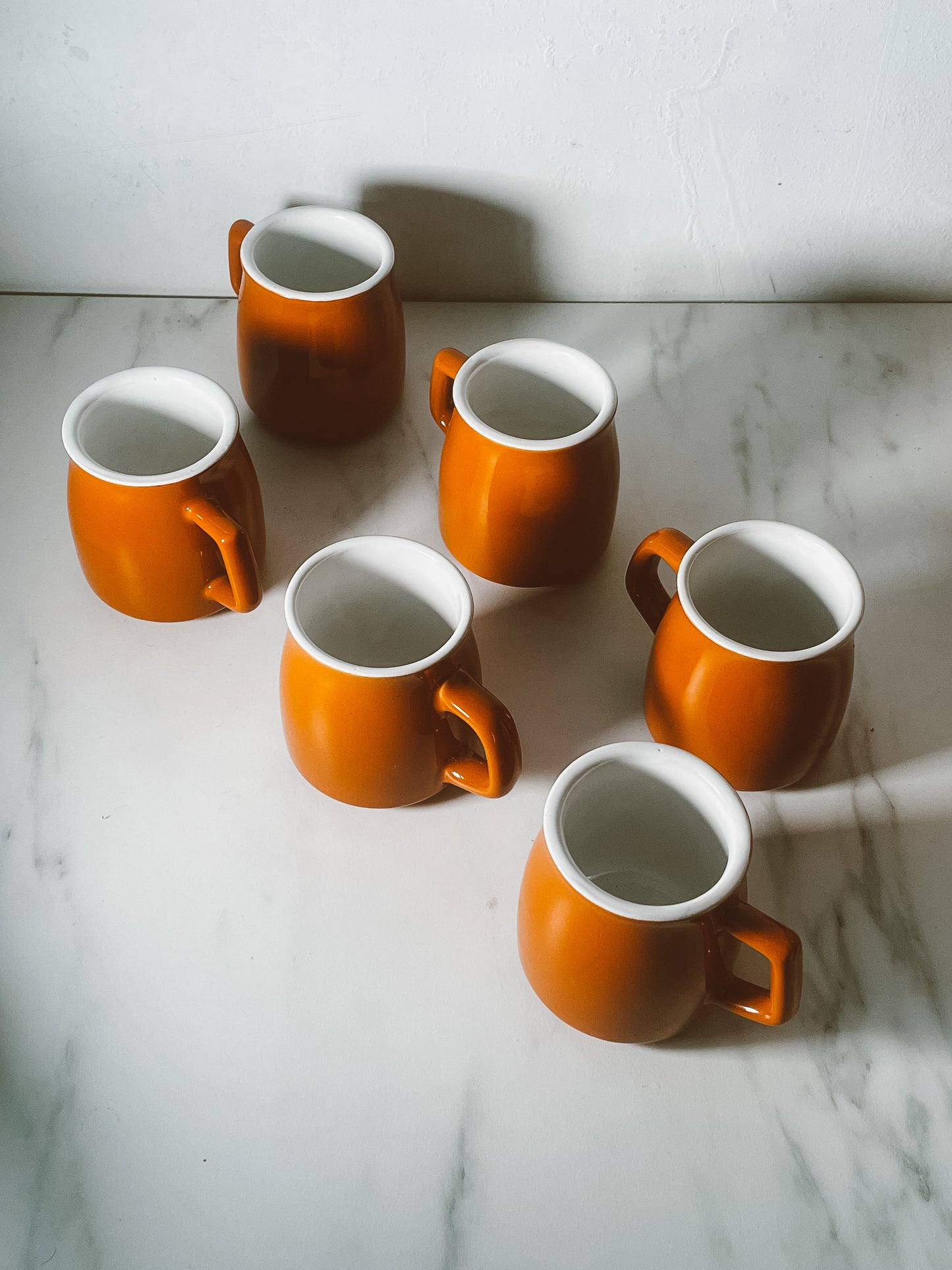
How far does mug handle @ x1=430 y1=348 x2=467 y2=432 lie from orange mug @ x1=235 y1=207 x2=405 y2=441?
5 cm

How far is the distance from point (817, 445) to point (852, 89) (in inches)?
9.8

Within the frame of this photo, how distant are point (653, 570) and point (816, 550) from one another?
0.09 m

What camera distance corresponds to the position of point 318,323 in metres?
0.70

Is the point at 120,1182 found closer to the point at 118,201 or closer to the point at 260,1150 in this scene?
the point at 260,1150

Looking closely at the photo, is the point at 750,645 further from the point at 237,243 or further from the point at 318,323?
the point at 237,243

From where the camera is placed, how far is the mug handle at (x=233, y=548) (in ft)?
2.01

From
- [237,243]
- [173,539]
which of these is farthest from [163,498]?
[237,243]

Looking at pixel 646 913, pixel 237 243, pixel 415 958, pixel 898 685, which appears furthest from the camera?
pixel 237 243

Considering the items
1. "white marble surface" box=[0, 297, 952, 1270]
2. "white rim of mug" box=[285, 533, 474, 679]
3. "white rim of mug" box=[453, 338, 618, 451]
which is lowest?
"white marble surface" box=[0, 297, 952, 1270]

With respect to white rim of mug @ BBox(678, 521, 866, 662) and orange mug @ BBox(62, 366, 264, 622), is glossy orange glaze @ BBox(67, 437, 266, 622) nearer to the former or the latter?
orange mug @ BBox(62, 366, 264, 622)

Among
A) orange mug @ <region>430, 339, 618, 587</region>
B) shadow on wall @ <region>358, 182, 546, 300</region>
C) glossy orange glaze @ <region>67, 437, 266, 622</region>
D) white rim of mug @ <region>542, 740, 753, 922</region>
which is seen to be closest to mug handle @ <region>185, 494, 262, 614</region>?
glossy orange glaze @ <region>67, 437, 266, 622</region>

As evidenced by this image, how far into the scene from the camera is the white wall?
73cm

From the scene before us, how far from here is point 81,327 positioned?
859 mm

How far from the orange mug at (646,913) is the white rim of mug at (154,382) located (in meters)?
0.28
